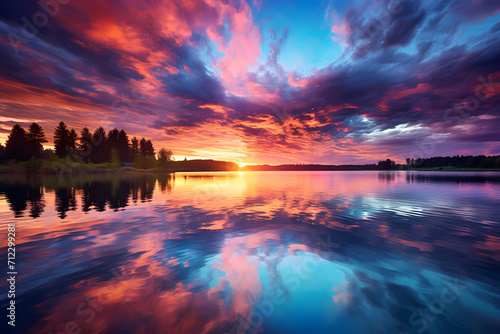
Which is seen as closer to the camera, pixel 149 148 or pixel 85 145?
pixel 85 145

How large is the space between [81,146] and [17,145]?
2522 centimetres

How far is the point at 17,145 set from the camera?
92500mm

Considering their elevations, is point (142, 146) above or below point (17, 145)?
above

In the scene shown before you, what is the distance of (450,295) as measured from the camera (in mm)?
6027

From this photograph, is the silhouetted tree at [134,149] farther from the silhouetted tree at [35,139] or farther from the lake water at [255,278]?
the lake water at [255,278]

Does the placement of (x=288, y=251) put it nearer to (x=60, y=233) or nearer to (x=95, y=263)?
(x=95, y=263)

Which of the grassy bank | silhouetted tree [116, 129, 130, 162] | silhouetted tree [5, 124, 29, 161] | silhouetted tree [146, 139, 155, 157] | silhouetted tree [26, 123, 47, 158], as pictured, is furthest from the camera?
silhouetted tree [146, 139, 155, 157]

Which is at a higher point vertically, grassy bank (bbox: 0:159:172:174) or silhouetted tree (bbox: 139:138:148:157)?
silhouetted tree (bbox: 139:138:148:157)

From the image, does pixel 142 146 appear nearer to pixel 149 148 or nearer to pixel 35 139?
pixel 149 148

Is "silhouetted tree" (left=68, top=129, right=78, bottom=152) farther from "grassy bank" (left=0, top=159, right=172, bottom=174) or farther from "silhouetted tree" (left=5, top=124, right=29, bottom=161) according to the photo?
"silhouetted tree" (left=5, top=124, right=29, bottom=161)

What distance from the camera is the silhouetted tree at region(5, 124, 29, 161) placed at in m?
92.0

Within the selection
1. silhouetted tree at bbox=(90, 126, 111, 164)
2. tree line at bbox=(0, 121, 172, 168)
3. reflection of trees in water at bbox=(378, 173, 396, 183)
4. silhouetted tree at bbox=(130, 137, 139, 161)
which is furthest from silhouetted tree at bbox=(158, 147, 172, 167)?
reflection of trees in water at bbox=(378, 173, 396, 183)

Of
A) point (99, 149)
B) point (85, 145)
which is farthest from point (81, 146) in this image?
point (99, 149)

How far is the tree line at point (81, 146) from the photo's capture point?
93438 millimetres
